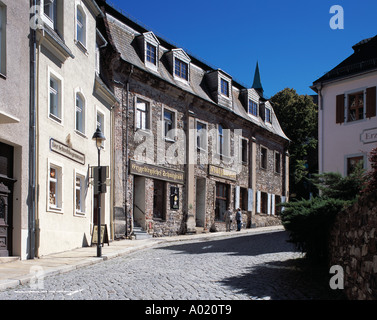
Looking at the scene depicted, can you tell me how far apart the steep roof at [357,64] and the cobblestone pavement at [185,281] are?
10832 millimetres

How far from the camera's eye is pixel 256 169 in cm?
3183

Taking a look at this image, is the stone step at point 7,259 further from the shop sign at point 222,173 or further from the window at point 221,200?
the window at point 221,200

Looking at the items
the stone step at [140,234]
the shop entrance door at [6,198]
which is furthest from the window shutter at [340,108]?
the shop entrance door at [6,198]

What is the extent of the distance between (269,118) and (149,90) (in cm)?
1473

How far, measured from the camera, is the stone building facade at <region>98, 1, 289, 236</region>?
20516mm

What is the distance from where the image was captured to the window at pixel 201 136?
25.8m

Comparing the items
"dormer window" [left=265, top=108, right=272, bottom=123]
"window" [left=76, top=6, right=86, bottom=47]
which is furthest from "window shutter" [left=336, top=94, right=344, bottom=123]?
"dormer window" [left=265, top=108, right=272, bottom=123]

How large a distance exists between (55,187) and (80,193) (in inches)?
79.4

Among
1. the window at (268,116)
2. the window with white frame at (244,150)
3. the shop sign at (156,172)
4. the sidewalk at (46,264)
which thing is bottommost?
the sidewalk at (46,264)

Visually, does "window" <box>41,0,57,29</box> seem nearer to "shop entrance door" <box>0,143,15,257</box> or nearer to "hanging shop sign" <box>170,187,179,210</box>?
"shop entrance door" <box>0,143,15,257</box>

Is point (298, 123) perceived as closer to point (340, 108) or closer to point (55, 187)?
point (340, 108)

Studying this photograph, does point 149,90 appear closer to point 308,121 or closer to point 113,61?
point 113,61
